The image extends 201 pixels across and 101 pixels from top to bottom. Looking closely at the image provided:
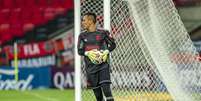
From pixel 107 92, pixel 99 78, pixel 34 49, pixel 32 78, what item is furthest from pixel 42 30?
pixel 107 92

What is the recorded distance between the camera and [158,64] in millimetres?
11484

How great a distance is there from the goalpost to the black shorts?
91cm

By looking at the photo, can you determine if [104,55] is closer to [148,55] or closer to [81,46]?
[81,46]

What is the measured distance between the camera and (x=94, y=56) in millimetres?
11062

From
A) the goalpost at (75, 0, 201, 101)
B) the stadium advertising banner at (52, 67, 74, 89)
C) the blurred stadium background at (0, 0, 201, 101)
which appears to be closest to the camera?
the goalpost at (75, 0, 201, 101)

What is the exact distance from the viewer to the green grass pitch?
56.3ft

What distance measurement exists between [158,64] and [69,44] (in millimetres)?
13123

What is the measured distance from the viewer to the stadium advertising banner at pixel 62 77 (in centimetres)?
2125

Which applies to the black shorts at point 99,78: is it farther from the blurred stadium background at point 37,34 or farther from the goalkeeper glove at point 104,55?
the blurred stadium background at point 37,34

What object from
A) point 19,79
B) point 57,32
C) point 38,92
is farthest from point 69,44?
point 38,92

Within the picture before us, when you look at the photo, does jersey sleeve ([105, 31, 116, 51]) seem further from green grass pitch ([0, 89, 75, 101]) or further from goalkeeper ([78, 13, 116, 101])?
green grass pitch ([0, 89, 75, 101])

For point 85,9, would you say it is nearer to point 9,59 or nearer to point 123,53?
point 123,53

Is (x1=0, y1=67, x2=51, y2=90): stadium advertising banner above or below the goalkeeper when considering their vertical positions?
below

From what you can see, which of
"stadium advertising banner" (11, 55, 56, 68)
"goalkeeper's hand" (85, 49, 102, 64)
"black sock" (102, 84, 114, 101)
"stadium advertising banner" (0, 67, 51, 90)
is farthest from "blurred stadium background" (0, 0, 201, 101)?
"black sock" (102, 84, 114, 101)
